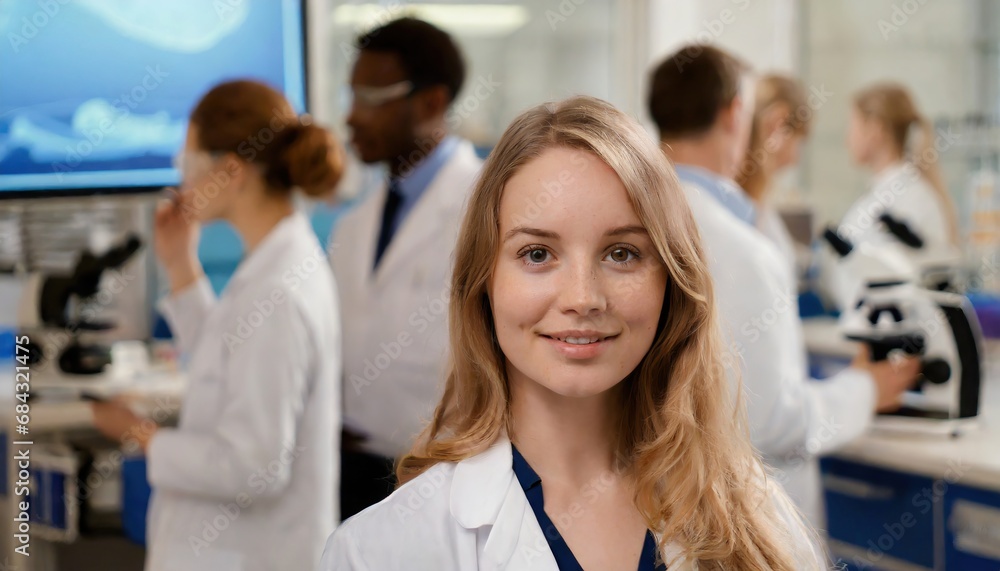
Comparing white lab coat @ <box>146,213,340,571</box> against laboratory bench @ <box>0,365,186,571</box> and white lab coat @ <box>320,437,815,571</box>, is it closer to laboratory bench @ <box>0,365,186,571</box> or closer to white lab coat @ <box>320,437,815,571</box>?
laboratory bench @ <box>0,365,186,571</box>

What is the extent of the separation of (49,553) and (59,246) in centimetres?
80

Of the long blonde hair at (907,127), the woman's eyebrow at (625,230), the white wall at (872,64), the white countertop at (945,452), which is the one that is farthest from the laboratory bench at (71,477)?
the white wall at (872,64)

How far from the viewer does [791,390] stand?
1.97 meters

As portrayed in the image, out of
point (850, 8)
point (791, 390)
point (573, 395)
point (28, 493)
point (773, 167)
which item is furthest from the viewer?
point (850, 8)

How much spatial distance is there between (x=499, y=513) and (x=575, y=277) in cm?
24

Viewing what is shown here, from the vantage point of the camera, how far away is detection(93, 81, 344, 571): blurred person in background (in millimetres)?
1898

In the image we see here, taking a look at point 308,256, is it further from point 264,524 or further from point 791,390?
point 791,390

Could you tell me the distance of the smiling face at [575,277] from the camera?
944mm

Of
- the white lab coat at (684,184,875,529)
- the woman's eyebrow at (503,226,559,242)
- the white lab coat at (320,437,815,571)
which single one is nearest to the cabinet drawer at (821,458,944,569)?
the white lab coat at (684,184,875,529)

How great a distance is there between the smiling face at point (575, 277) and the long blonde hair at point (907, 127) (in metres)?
2.90

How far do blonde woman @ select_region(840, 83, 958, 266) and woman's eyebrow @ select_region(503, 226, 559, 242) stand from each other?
104 inches

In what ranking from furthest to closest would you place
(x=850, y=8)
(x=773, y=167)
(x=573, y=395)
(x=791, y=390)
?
(x=850, y=8) → (x=773, y=167) → (x=791, y=390) → (x=573, y=395)

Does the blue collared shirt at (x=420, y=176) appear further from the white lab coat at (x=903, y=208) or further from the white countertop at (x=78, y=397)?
the white lab coat at (x=903, y=208)

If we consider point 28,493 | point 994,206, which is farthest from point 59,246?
point 994,206
